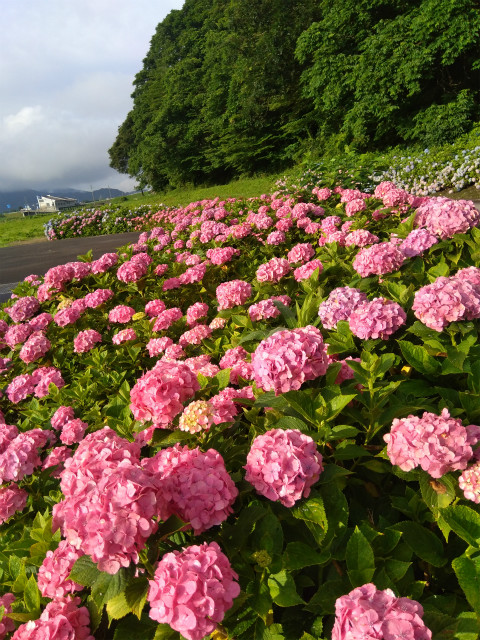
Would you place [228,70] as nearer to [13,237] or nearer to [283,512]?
[13,237]

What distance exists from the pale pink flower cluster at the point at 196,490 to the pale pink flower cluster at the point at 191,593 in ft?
0.40

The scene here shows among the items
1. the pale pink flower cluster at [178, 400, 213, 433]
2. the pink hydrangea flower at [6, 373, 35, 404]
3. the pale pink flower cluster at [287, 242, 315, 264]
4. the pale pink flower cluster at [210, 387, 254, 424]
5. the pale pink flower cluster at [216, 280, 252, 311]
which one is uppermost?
the pale pink flower cluster at [287, 242, 315, 264]

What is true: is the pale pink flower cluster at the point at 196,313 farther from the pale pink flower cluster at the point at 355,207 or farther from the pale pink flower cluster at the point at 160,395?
the pale pink flower cluster at the point at 355,207

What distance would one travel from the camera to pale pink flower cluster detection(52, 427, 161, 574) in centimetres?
88

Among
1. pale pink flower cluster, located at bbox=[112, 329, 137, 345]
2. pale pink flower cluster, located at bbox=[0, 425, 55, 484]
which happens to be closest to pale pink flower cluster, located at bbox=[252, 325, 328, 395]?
pale pink flower cluster, located at bbox=[0, 425, 55, 484]

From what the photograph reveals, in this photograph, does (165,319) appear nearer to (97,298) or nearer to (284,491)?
(97,298)

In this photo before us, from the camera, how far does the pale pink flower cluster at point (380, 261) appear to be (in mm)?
2293

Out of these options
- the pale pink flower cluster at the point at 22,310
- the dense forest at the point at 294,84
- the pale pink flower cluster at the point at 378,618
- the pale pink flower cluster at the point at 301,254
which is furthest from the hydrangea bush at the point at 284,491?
the dense forest at the point at 294,84

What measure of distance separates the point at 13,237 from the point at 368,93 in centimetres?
1869

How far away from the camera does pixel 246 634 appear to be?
3.51 ft

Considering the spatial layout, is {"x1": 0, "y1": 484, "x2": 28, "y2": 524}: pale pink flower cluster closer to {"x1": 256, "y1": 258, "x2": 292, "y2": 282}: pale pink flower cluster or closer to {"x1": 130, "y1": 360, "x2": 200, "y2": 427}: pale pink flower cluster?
{"x1": 130, "y1": 360, "x2": 200, "y2": 427}: pale pink flower cluster

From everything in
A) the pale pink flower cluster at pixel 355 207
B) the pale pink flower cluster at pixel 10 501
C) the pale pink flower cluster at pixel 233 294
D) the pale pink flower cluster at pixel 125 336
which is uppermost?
the pale pink flower cluster at pixel 355 207

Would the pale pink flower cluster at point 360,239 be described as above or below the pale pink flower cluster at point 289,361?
above

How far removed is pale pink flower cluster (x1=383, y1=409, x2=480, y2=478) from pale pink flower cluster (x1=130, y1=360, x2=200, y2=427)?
724 mm
